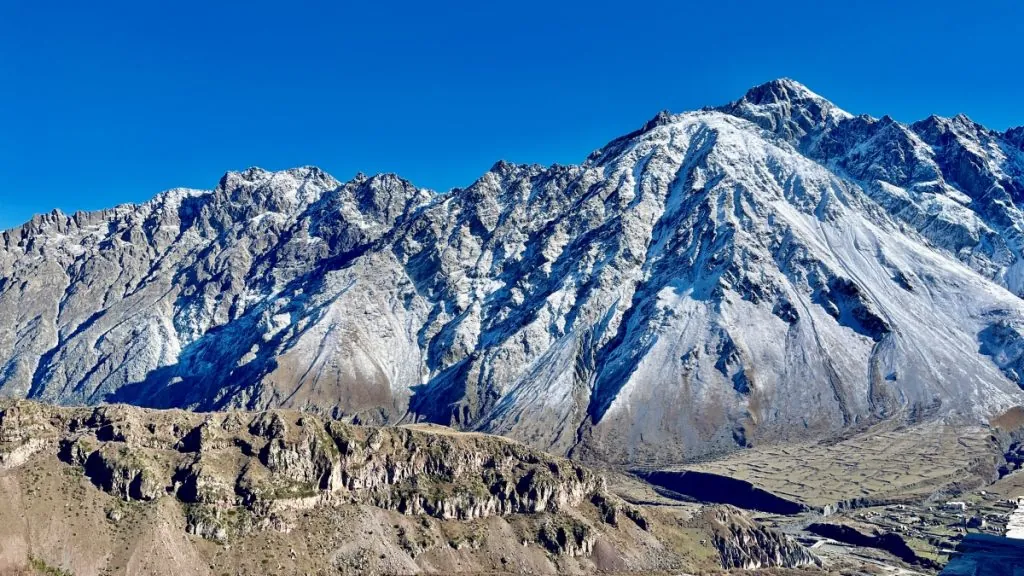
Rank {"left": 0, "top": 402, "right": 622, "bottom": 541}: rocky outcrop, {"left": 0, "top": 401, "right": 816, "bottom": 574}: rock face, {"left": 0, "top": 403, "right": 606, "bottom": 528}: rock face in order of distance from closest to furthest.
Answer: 1. {"left": 0, "top": 401, "right": 816, "bottom": 574}: rock face
2. {"left": 0, "top": 402, "right": 622, "bottom": 541}: rocky outcrop
3. {"left": 0, "top": 403, "right": 606, "bottom": 528}: rock face

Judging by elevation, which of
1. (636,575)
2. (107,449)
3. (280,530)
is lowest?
(636,575)

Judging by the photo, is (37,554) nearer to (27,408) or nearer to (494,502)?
(27,408)

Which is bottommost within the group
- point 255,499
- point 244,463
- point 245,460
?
point 255,499

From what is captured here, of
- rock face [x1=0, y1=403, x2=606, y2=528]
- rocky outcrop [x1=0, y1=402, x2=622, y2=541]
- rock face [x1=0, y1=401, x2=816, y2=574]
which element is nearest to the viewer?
rock face [x1=0, y1=401, x2=816, y2=574]

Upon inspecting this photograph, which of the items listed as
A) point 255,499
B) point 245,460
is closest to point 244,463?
point 245,460

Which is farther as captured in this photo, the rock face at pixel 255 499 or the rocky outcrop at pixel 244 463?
the rocky outcrop at pixel 244 463

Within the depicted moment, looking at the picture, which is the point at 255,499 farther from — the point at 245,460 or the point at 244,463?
the point at 245,460

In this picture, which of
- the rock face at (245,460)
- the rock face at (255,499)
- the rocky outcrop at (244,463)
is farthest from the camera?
the rock face at (245,460)

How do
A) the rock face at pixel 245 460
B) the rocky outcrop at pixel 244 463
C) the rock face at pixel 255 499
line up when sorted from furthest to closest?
1. the rock face at pixel 245 460
2. the rocky outcrop at pixel 244 463
3. the rock face at pixel 255 499

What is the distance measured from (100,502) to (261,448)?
3245cm

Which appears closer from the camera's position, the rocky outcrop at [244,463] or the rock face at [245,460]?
the rocky outcrop at [244,463]

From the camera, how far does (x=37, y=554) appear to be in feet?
463

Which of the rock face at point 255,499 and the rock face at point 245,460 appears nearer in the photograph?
the rock face at point 255,499

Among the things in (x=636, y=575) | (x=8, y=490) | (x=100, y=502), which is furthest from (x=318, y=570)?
(x=636, y=575)
